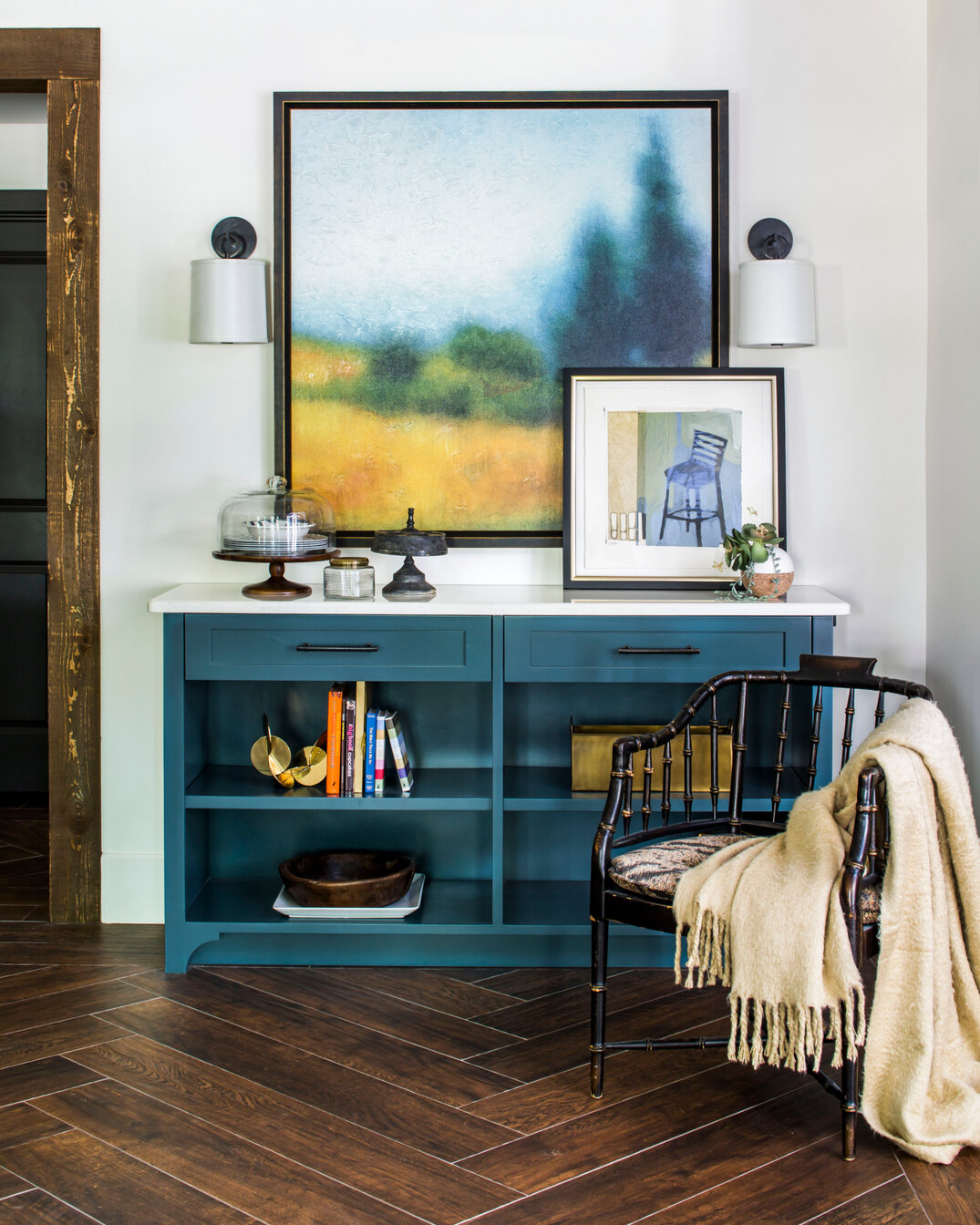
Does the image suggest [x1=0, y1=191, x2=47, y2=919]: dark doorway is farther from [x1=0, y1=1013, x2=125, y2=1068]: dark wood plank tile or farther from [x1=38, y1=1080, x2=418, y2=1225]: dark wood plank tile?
[x1=38, y1=1080, x2=418, y2=1225]: dark wood plank tile

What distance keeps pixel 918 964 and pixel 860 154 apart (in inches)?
82.1

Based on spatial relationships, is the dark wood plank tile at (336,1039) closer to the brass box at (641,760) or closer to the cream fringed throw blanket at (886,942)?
the cream fringed throw blanket at (886,942)

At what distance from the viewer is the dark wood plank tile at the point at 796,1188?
188 centimetres

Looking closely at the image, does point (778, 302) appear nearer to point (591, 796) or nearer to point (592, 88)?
point (592, 88)

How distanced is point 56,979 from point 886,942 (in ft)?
6.45

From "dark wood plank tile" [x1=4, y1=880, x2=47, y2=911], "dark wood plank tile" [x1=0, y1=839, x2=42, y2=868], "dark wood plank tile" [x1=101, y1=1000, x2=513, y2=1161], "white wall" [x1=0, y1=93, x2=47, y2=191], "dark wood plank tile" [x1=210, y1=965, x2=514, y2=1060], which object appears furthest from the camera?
"white wall" [x1=0, y1=93, x2=47, y2=191]

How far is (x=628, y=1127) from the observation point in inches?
84.6

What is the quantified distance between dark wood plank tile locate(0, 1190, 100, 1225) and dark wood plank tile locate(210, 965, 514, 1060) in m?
0.79

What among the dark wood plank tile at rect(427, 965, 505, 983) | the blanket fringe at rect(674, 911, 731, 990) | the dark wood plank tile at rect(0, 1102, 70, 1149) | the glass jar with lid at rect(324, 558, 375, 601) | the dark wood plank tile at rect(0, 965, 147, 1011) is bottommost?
the dark wood plank tile at rect(0, 1102, 70, 1149)

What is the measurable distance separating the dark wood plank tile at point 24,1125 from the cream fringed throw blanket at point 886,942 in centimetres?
123

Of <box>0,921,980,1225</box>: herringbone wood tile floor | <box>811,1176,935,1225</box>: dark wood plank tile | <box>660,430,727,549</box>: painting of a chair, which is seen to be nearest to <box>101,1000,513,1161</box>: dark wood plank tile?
<box>0,921,980,1225</box>: herringbone wood tile floor

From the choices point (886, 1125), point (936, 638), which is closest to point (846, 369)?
point (936, 638)

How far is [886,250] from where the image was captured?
118 inches

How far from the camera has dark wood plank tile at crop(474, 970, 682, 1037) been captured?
256 centimetres
